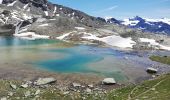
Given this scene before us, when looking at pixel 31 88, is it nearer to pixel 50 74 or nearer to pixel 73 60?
pixel 50 74

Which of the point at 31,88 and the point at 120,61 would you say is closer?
the point at 31,88

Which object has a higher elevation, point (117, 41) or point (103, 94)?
point (117, 41)

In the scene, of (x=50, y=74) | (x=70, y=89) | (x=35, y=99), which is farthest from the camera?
(x=50, y=74)

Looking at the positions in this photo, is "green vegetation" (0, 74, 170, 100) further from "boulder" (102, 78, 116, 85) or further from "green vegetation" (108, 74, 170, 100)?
"boulder" (102, 78, 116, 85)

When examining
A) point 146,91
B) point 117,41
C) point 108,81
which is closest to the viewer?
point 146,91

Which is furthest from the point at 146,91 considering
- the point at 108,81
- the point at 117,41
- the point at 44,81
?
the point at 117,41

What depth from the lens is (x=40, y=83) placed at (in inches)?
2803

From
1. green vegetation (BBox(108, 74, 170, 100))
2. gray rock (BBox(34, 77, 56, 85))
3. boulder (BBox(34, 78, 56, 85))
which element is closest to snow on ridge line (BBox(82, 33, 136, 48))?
green vegetation (BBox(108, 74, 170, 100))

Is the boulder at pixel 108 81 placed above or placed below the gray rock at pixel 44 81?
below

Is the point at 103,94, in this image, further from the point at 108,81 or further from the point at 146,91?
the point at 108,81

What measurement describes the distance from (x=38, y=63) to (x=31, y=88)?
31.5 meters

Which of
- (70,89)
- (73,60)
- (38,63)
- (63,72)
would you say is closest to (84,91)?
(70,89)

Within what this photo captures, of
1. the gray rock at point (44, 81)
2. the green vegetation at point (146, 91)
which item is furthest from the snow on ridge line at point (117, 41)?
the gray rock at point (44, 81)

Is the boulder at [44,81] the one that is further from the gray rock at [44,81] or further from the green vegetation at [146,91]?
the green vegetation at [146,91]
